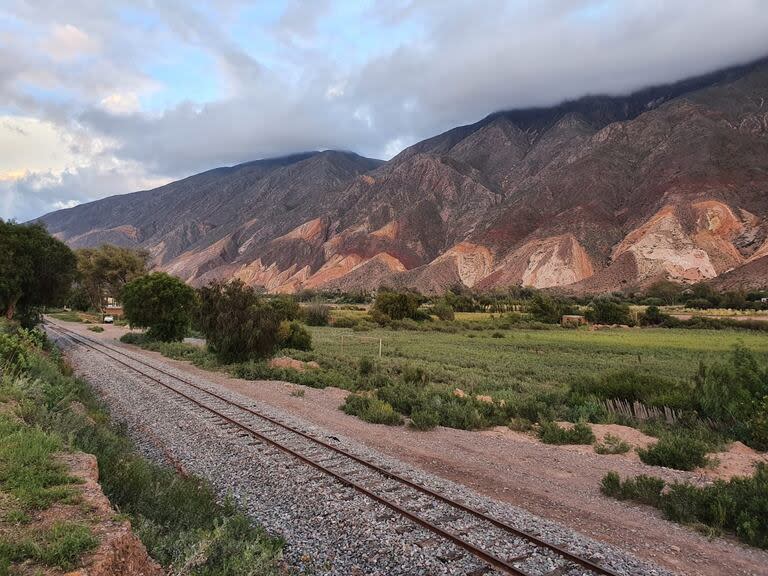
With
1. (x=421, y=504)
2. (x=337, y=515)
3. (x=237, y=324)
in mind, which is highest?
(x=237, y=324)

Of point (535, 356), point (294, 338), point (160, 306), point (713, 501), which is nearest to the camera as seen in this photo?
point (713, 501)

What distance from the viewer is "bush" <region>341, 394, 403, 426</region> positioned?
45.9 ft

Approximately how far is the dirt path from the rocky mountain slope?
92.0m

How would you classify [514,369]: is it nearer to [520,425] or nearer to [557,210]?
[520,425]

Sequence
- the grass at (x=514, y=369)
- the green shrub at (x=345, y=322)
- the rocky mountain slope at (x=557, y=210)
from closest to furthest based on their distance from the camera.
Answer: the grass at (x=514, y=369), the green shrub at (x=345, y=322), the rocky mountain slope at (x=557, y=210)

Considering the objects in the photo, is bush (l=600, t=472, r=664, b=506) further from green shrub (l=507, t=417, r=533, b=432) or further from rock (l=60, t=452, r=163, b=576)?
rock (l=60, t=452, r=163, b=576)

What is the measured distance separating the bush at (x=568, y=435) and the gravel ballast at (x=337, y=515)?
462 cm

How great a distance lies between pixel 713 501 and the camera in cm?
777

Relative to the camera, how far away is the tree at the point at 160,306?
127 feet

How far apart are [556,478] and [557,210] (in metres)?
124

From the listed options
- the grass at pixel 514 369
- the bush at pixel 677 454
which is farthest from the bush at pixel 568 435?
the bush at pixel 677 454

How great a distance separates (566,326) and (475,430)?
56967 mm

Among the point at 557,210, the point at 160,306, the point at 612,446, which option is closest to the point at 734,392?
the point at 612,446

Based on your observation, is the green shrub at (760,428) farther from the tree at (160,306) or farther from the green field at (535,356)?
the tree at (160,306)
